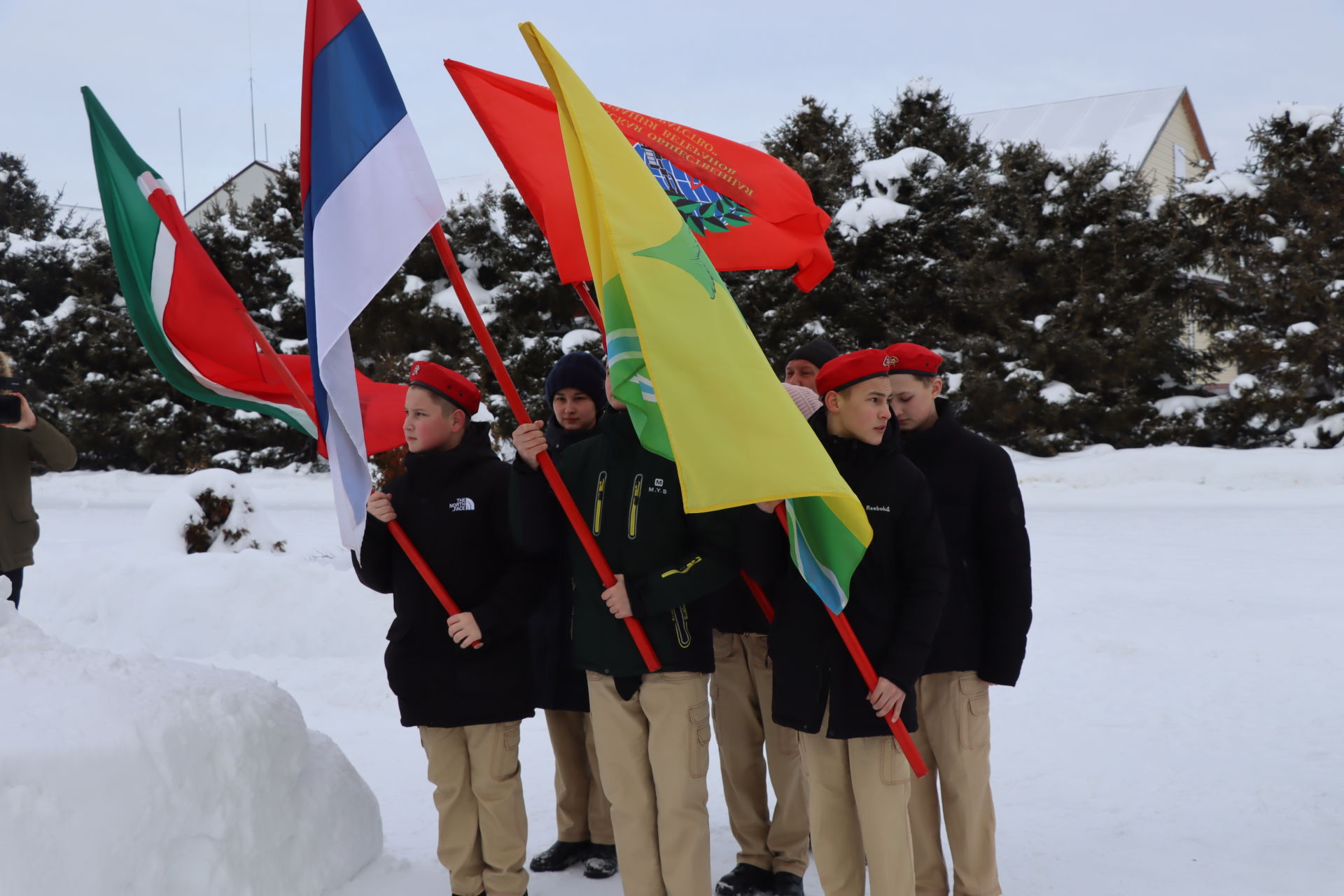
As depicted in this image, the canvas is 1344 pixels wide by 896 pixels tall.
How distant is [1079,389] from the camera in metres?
17.5

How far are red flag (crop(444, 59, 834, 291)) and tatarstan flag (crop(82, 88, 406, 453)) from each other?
1.13 meters

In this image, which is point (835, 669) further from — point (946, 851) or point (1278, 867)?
point (1278, 867)

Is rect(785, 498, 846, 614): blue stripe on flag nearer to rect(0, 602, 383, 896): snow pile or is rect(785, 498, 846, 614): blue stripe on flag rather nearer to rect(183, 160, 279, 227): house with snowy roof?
rect(0, 602, 383, 896): snow pile

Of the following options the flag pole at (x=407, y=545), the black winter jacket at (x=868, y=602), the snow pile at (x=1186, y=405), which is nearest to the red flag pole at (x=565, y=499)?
the black winter jacket at (x=868, y=602)

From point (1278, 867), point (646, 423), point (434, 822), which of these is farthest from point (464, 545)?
point (1278, 867)

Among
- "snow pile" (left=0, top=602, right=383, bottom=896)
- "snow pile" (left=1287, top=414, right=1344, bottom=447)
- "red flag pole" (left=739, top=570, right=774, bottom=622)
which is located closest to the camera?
"snow pile" (left=0, top=602, right=383, bottom=896)

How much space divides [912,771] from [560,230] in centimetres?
227

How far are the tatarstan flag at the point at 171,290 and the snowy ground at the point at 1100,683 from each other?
1821mm

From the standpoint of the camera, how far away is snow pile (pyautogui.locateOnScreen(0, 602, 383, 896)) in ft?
8.46

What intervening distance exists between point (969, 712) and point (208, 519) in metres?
7.37

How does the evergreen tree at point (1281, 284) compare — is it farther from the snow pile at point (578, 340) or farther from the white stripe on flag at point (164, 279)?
the white stripe on flag at point (164, 279)

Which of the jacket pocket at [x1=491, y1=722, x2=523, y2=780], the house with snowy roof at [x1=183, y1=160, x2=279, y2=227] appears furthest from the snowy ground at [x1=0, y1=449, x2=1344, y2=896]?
the house with snowy roof at [x1=183, y1=160, x2=279, y2=227]

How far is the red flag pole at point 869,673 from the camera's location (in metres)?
2.99

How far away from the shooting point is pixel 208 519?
8.90 metres
